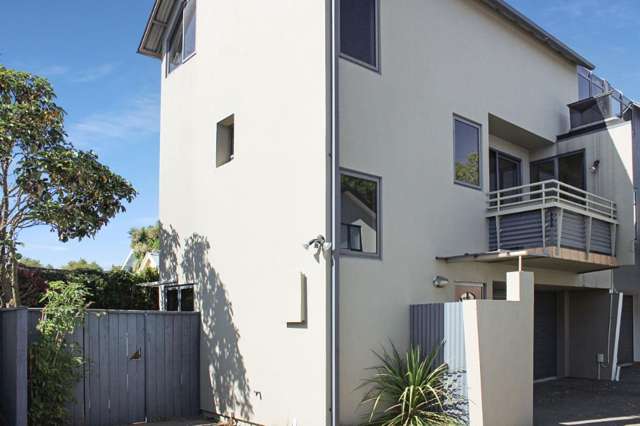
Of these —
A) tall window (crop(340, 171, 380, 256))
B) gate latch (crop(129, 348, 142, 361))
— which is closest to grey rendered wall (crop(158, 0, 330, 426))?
tall window (crop(340, 171, 380, 256))

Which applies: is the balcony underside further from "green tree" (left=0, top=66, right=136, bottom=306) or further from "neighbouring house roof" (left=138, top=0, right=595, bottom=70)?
"green tree" (left=0, top=66, right=136, bottom=306)

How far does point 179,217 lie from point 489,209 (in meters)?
6.69

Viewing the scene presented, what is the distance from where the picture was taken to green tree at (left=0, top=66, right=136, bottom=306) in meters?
10.8

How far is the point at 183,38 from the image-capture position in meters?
13.9

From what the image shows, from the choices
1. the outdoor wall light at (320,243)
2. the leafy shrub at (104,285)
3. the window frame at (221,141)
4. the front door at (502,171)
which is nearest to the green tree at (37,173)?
the leafy shrub at (104,285)

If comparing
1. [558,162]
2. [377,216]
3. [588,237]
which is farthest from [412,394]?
[558,162]

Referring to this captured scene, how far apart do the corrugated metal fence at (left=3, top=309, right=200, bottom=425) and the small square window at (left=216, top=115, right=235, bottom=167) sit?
3.21m

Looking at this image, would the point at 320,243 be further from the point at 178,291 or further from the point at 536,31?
the point at 536,31

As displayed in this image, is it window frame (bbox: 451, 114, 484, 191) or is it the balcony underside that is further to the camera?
window frame (bbox: 451, 114, 484, 191)

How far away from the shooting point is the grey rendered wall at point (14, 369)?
8.52 m

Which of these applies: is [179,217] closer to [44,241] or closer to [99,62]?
[44,241]

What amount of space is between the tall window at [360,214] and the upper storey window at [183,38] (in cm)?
590

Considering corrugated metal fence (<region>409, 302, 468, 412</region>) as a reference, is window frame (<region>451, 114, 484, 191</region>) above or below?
above

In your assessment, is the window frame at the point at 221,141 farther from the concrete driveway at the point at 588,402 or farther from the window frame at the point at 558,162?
the window frame at the point at 558,162
